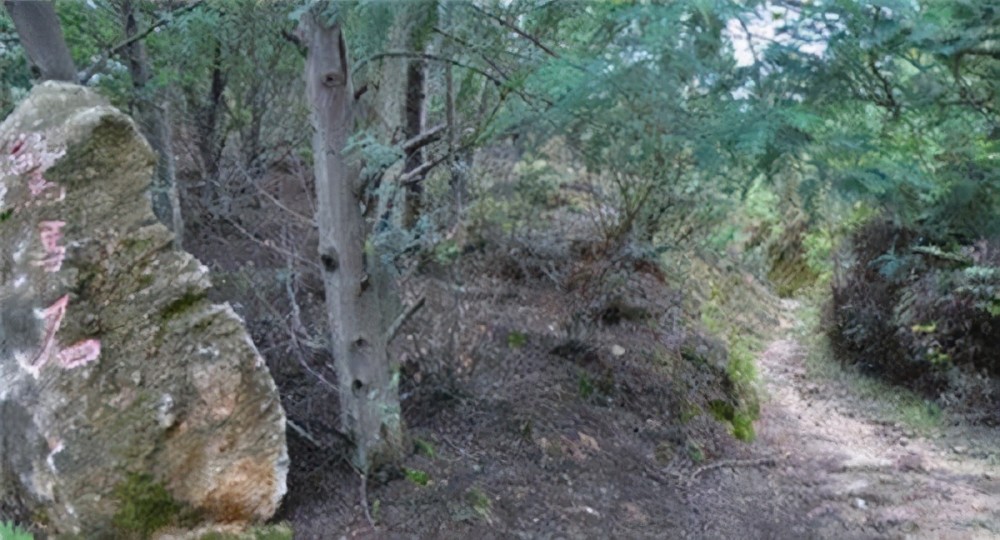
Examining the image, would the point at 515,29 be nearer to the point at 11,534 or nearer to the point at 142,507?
the point at 142,507

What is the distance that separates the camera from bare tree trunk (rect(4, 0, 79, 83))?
2936mm

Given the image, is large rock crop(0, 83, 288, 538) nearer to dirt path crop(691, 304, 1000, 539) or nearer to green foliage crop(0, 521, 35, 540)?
green foliage crop(0, 521, 35, 540)

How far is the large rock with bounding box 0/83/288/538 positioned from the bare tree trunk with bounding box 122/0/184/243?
1.79 metres

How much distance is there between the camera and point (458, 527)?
3148 mm

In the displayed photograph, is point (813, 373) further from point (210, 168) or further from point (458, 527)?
point (210, 168)

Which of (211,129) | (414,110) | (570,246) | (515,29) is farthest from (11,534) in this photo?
(570,246)

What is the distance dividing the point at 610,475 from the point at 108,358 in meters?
2.70

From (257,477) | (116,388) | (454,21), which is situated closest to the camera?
(116,388)

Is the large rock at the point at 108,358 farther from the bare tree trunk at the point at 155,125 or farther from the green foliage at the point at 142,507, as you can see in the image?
the bare tree trunk at the point at 155,125

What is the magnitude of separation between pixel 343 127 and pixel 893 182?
2322 millimetres

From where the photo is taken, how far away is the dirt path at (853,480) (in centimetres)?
415

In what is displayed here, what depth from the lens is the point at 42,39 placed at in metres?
3.02

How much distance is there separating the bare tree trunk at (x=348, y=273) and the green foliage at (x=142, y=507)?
0.87m

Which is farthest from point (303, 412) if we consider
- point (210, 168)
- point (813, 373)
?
point (813, 373)
